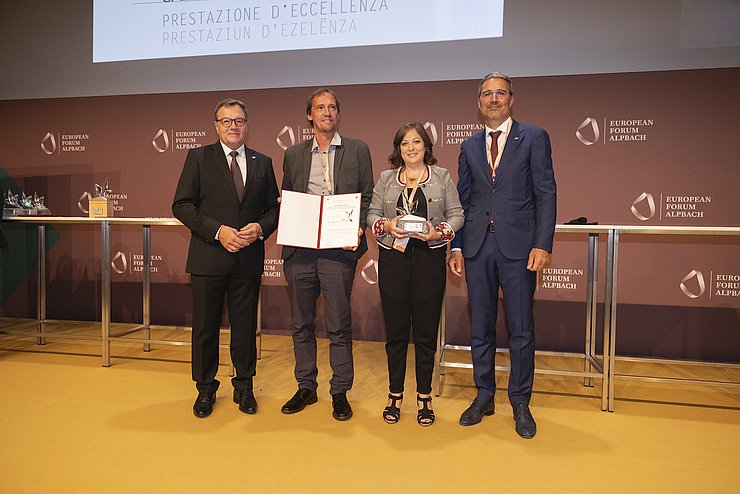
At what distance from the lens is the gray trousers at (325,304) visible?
259 centimetres

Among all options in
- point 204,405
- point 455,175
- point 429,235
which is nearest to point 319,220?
point 429,235

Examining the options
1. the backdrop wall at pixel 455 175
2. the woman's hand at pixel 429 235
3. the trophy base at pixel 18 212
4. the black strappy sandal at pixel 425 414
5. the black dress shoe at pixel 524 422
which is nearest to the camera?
the woman's hand at pixel 429 235

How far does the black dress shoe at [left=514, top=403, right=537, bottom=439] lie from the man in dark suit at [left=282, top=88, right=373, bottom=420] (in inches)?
34.5

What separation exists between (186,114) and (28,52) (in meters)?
1.89

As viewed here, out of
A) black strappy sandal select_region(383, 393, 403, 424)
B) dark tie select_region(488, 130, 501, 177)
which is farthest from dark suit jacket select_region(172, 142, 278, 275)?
dark tie select_region(488, 130, 501, 177)

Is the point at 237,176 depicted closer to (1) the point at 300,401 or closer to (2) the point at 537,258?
(1) the point at 300,401

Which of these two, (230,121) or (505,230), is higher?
(230,121)

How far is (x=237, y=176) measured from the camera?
2.63 m

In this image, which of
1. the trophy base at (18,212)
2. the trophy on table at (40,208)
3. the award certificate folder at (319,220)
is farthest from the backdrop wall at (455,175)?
the award certificate folder at (319,220)

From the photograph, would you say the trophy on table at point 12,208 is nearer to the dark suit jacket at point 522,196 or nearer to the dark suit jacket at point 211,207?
the dark suit jacket at point 211,207

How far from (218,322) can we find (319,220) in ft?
2.70

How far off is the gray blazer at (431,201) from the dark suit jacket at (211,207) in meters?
0.64

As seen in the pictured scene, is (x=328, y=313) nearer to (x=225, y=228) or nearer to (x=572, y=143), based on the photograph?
(x=225, y=228)

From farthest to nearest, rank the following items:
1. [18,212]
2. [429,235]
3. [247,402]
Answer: [18,212]
[247,402]
[429,235]
